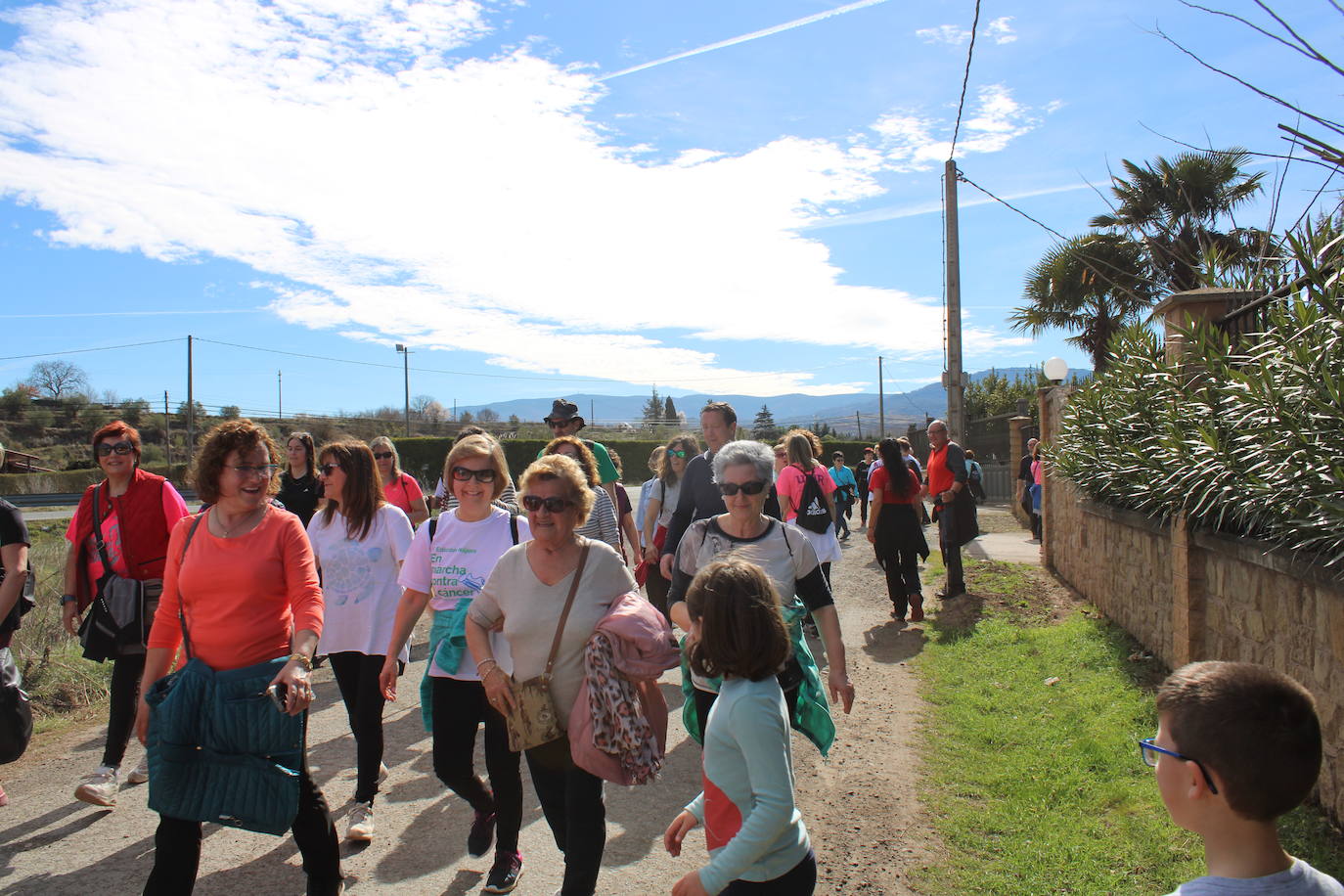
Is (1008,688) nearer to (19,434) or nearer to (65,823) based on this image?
(65,823)

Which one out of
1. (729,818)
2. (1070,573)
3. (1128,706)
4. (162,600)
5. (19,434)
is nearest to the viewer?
(729,818)

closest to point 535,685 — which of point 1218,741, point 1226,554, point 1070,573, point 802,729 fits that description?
point 802,729

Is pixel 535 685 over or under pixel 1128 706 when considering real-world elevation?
over

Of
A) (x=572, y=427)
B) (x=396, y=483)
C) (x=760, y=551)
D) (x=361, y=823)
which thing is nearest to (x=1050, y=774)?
(x=760, y=551)

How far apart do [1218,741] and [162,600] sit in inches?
131

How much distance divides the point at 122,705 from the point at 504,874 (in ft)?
8.19

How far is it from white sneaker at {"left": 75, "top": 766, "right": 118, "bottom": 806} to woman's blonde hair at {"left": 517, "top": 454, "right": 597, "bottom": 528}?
2.88 meters

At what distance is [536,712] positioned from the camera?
321 centimetres

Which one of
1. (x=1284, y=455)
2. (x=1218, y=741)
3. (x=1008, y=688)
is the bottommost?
(x=1008, y=688)

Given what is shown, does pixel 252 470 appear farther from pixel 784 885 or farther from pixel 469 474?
pixel 784 885

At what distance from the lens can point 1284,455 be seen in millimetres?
4285

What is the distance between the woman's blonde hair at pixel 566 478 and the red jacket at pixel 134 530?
2.68 m

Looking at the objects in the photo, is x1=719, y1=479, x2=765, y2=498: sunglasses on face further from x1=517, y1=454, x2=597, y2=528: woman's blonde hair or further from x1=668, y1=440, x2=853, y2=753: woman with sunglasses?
x1=517, y1=454, x2=597, y2=528: woman's blonde hair

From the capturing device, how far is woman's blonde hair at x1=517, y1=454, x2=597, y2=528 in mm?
3412
